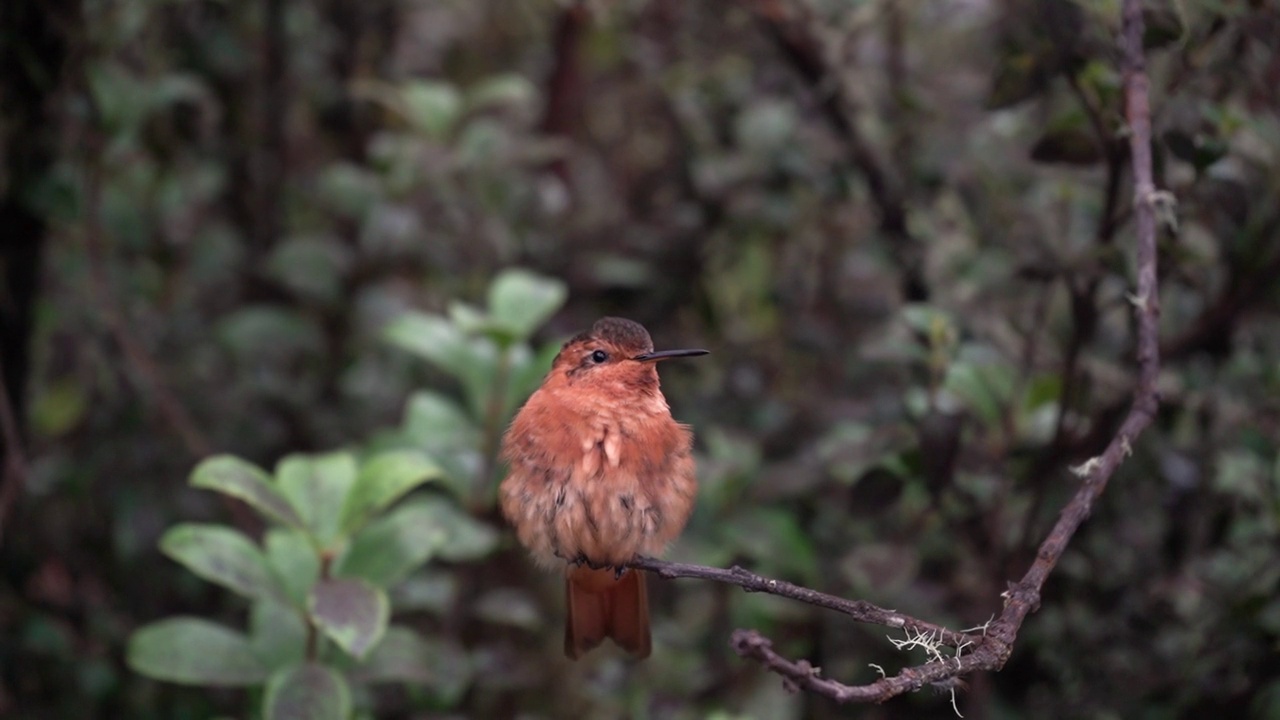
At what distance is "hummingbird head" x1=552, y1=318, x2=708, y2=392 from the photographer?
8.25ft

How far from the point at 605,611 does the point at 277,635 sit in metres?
0.65

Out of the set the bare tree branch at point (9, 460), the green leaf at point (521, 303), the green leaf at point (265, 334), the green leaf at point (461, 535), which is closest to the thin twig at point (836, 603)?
the green leaf at point (461, 535)

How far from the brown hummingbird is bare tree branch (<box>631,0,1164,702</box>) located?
0.98 ft

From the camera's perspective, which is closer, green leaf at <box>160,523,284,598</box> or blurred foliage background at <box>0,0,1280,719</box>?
green leaf at <box>160,523,284,598</box>

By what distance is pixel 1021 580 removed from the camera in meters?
1.66

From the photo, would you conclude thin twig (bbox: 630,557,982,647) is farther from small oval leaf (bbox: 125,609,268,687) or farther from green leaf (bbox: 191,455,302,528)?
small oval leaf (bbox: 125,609,268,687)

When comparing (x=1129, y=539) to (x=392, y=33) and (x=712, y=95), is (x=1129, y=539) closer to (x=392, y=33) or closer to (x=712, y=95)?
(x=712, y=95)

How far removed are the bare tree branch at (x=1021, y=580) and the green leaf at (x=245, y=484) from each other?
68cm

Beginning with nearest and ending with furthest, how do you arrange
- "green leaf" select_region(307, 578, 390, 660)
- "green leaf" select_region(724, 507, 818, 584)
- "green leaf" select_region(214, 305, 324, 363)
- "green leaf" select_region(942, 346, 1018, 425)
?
"green leaf" select_region(307, 578, 390, 660) < "green leaf" select_region(942, 346, 1018, 425) < "green leaf" select_region(724, 507, 818, 584) < "green leaf" select_region(214, 305, 324, 363)

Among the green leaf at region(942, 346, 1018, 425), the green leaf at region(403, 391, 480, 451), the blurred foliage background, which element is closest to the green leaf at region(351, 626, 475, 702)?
the blurred foliage background

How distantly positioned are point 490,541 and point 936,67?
266 cm

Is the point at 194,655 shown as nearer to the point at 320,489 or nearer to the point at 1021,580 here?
the point at 320,489

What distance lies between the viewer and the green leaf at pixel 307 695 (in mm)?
2135

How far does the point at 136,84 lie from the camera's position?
319cm
